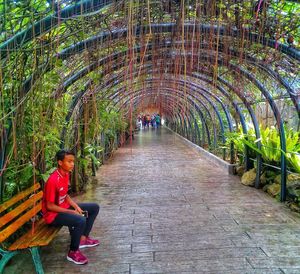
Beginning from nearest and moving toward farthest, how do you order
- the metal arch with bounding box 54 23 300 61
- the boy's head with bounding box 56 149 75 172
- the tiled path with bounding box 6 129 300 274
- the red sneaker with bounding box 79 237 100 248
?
the tiled path with bounding box 6 129 300 274 → the boy's head with bounding box 56 149 75 172 → the red sneaker with bounding box 79 237 100 248 → the metal arch with bounding box 54 23 300 61

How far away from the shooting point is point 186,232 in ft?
14.2

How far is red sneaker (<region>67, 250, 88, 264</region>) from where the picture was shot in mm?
3416

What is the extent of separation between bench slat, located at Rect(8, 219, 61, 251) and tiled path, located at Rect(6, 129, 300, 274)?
358mm

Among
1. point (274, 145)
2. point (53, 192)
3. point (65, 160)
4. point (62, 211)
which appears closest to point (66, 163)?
point (65, 160)

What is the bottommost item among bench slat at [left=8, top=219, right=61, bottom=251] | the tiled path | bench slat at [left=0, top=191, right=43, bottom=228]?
the tiled path

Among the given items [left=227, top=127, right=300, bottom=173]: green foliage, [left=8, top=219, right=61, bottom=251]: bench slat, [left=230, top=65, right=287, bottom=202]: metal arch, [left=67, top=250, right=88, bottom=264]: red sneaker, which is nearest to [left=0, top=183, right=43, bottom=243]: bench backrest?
[left=8, top=219, right=61, bottom=251]: bench slat

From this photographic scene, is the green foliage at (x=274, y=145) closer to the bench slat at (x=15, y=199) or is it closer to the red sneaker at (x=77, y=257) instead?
the red sneaker at (x=77, y=257)

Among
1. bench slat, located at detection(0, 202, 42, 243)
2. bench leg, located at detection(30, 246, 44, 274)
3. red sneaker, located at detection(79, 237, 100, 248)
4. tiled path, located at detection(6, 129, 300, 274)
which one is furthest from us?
red sneaker, located at detection(79, 237, 100, 248)

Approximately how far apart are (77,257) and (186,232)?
4.93 ft

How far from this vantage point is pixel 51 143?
461 cm

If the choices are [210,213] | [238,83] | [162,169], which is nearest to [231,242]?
[210,213]

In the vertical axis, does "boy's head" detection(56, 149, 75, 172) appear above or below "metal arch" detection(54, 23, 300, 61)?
below

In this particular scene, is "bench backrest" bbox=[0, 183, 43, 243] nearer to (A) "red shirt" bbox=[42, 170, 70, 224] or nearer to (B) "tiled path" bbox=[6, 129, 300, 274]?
(A) "red shirt" bbox=[42, 170, 70, 224]

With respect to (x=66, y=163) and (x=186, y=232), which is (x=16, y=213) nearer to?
(x=66, y=163)
